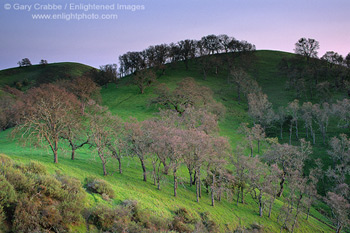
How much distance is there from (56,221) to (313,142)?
7260 cm

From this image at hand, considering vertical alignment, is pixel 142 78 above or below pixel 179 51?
below

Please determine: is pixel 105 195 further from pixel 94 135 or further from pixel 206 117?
pixel 206 117

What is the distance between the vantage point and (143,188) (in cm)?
3338

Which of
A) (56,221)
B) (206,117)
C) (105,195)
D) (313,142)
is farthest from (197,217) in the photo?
(313,142)

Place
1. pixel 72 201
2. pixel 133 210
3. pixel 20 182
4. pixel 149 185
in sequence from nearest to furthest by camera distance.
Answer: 1. pixel 20 182
2. pixel 72 201
3. pixel 133 210
4. pixel 149 185

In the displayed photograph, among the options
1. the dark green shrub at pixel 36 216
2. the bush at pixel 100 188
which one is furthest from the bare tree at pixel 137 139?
the dark green shrub at pixel 36 216

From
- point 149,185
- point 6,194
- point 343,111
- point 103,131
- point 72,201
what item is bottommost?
point 149,185

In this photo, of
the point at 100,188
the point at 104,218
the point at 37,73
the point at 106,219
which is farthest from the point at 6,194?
the point at 37,73

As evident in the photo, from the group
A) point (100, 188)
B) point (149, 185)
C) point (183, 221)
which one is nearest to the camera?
point (100, 188)

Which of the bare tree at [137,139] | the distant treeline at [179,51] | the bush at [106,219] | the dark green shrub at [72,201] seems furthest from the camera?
the distant treeline at [179,51]

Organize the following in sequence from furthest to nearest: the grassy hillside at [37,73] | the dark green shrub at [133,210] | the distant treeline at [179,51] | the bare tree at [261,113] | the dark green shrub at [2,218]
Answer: the grassy hillside at [37,73] → the distant treeline at [179,51] → the bare tree at [261,113] → the dark green shrub at [133,210] → the dark green shrub at [2,218]

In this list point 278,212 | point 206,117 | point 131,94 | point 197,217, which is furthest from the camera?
point 131,94

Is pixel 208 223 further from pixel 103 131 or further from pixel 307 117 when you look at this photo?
pixel 307 117

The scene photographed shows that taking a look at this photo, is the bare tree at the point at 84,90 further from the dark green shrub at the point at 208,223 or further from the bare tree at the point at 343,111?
the bare tree at the point at 343,111
